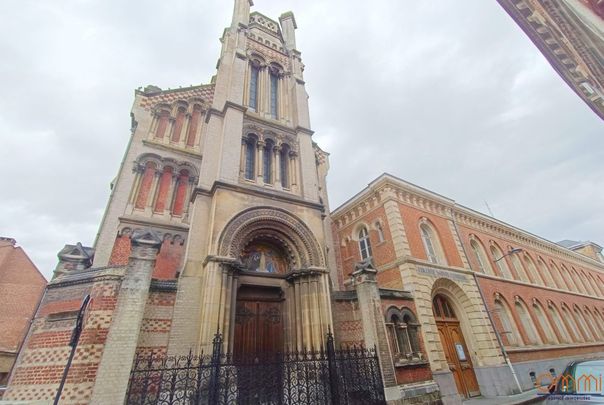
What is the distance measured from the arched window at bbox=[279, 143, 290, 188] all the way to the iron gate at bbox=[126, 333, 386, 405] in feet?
23.8

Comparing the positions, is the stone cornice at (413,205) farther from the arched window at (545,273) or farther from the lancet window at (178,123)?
the lancet window at (178,123)

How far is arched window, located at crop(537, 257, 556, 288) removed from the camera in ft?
72.7

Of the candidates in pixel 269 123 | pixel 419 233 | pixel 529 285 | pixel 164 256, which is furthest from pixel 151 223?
pixel 529 285

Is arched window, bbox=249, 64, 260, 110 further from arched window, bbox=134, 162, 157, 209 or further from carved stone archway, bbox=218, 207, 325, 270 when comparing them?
carved stone archway, bbox=218, 207, 325, 270

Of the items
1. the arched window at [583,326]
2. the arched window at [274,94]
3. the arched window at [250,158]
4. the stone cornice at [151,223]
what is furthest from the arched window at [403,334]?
the arched window at [583,326]

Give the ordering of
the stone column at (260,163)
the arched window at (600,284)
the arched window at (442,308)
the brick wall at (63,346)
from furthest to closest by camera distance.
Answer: the arched window at (600,284) → the arched window at (442,308) → the stone column at (260,163) → the brick wall at (63,346)

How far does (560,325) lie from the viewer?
1931cm

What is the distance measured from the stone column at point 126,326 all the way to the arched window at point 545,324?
23.3 meters

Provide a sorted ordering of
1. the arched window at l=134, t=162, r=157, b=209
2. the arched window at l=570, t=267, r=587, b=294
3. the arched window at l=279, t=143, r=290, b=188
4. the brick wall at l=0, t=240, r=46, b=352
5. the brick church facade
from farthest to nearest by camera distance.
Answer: the arched window at l=570, t=267, r=587, b=294, the brick wall at l=0, t=240, r=46, b=352, the arched window at l=134, t=162, r=157, b=209, the arched window at l=279, t=143, r=290, b=188, the brick church facade

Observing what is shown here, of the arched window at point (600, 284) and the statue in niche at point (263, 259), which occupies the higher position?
the arched window at point (600, 284)

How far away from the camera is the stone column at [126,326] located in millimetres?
5508

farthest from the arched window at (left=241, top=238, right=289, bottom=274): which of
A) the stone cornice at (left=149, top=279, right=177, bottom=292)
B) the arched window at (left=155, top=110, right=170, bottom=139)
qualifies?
the arched window at (left=155, top=110, right=170, bottom=139)

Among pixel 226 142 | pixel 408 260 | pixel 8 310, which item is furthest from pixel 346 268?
pixel 8 310

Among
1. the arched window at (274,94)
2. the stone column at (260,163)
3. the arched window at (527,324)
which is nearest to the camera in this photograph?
the stone column at (260,163)
